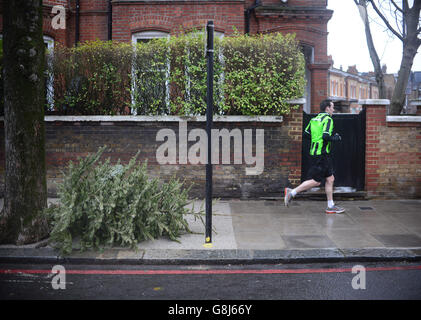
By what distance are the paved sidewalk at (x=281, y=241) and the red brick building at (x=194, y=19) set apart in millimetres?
6781

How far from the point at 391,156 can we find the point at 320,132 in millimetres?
2525

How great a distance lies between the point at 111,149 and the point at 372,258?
5.91 metres

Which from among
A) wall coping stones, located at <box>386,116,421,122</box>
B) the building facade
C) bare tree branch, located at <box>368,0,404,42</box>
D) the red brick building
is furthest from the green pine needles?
the building facade

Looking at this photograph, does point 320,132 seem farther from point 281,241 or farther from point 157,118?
point 157,118

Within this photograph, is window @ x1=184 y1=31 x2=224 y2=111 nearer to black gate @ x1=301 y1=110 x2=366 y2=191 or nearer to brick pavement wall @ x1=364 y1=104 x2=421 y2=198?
black gate @ x1=301 y1=110 x2=366 y2=191

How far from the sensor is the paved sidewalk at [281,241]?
Answer: 577 cm

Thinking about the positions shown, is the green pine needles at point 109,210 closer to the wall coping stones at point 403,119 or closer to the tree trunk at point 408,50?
the wall coping stones at point 403,119

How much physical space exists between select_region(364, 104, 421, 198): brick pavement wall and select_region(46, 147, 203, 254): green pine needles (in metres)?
5.13

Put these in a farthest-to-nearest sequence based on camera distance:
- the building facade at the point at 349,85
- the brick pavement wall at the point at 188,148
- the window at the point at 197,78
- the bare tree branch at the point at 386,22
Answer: the building facade at the point at 349,85 < the bare tree branch at the point at 386,22 < the brick pavement wall at the point at 188,148 < the window at the point at 197,78

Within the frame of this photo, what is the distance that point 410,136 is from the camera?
9719mm

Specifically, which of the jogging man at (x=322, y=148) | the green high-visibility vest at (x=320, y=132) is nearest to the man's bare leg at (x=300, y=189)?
the jogging man at (x=322, y=148)

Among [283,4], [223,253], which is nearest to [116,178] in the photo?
[223,253]

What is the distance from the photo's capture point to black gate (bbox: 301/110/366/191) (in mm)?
9805

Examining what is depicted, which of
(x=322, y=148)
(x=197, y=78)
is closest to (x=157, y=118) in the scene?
(x=197, y=78)
